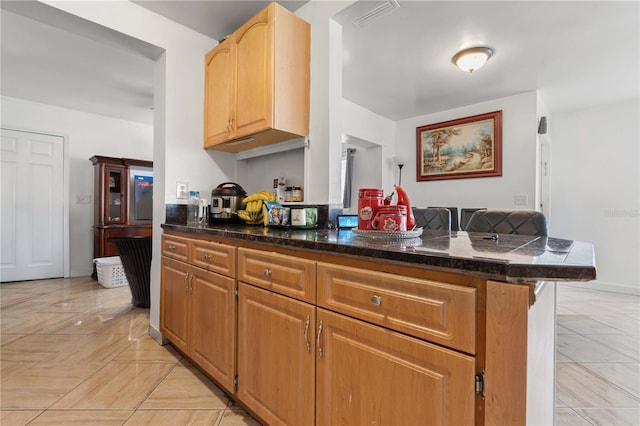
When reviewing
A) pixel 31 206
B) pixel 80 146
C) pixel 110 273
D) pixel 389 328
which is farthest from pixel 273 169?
pixel 31 206

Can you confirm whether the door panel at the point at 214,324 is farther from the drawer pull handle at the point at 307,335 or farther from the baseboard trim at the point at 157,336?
the baseboard trim at the point at 157,336

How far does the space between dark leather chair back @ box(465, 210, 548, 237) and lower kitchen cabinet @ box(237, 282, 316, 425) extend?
1473 millimetres

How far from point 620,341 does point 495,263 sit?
8.95ft

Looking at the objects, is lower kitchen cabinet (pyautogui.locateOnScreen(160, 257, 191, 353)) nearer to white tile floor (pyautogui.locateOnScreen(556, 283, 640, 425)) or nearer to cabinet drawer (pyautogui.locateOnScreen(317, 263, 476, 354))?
cabinet drawer (pyautogui.locateOnScreen(317, 263, 476, 354))

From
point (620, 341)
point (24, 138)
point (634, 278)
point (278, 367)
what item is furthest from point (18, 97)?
point (634, 278)

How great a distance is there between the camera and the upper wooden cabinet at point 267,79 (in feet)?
6.05

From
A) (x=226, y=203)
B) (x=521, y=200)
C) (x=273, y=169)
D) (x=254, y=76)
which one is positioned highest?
(x=254, y=76)

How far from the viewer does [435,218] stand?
2645 millimetres

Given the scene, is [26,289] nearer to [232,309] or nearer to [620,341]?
[232,309]

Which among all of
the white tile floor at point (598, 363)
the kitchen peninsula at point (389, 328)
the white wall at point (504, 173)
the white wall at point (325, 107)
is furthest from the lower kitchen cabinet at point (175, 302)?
the white wall at point (504, 173)

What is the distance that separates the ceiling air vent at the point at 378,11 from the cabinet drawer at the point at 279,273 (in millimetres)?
1544

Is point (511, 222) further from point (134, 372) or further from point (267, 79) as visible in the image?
point (134, 372)

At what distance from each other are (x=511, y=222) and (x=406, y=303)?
148 cm

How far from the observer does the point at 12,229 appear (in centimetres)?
406
